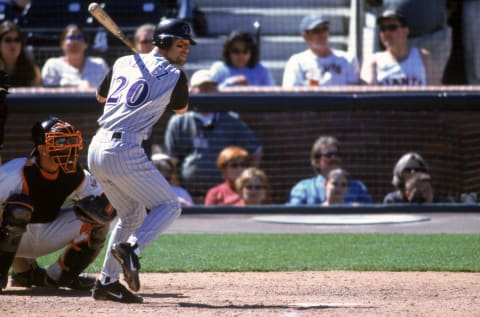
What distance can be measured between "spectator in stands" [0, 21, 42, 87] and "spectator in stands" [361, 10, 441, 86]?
10.9 feet

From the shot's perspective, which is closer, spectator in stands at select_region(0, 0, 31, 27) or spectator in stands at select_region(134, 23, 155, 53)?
spectator in stands at select_region(134, 23, 155, 53)

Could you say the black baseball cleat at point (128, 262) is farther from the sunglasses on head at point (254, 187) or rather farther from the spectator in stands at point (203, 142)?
the spectator in stands at point (203, 142)

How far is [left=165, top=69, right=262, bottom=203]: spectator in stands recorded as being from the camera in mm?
9297

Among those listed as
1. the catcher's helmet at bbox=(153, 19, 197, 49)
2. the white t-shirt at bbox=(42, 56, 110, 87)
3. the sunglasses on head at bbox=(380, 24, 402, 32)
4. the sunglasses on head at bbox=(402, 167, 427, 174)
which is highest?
the sunglasses on head at bbox=(380, 24, 402, 32)

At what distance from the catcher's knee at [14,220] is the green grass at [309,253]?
3.80 feet

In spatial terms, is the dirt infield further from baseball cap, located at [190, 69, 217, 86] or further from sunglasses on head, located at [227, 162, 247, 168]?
baseball cap, located at [190, 69, 217, 86]

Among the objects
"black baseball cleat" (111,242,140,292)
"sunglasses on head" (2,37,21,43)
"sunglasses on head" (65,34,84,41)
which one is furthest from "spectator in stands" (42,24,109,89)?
"black baseball cleat" (111,242,140,292)

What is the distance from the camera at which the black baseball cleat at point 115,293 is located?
510 centimetres

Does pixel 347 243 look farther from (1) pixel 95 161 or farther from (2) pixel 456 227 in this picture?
(1) pixel 95 161

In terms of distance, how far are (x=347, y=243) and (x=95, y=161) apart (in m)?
2.85

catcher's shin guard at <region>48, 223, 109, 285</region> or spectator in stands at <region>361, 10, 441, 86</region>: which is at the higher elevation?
spectator in stands at <region>361, 10, 441, 86</region>

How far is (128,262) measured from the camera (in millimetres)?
4719

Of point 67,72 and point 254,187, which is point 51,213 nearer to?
point 254,187

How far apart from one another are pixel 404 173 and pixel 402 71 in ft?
4.59
